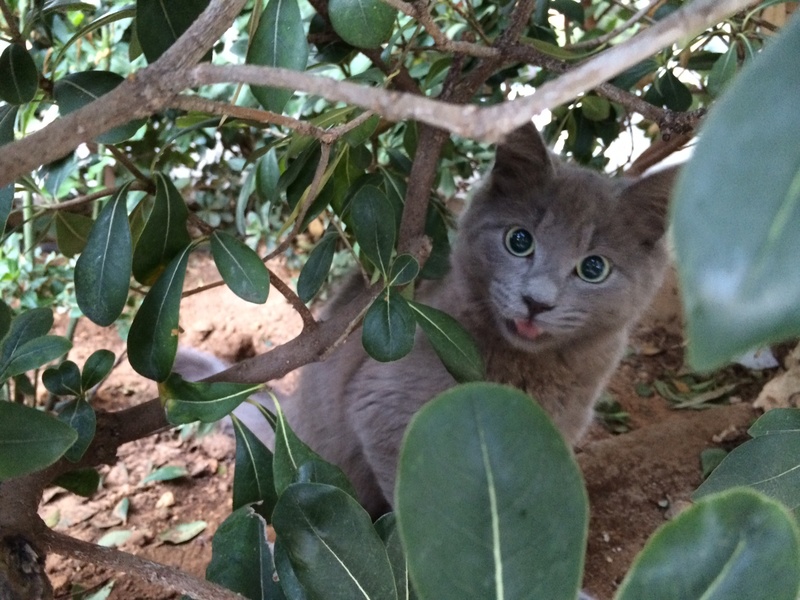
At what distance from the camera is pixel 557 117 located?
1703mm

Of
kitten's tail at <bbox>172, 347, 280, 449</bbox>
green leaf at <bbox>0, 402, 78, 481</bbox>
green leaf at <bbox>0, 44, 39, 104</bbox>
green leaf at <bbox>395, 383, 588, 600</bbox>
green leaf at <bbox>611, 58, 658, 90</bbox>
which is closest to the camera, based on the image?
green leaf at <bbox>395, 383, 588, 600</bbox>

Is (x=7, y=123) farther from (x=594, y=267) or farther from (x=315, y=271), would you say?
(x=594, y=267)

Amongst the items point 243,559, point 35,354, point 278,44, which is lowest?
point 243,559

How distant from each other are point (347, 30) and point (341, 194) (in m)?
0.52

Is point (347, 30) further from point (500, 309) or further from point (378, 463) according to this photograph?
point (378, 463)

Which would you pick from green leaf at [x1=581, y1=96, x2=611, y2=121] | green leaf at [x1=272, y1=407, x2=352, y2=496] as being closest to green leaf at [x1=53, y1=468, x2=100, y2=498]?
green leaf at [x1=272, y1=407, x2=352, y2=496]

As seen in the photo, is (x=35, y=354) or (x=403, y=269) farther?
(x=403, y=269)

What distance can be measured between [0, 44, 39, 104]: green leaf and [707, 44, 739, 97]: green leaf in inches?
46.1

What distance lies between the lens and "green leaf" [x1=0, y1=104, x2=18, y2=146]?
34.5 inches

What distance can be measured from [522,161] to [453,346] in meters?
0.60

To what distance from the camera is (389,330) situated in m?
0.91

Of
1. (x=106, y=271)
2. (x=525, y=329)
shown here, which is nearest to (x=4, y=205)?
(x=106, y=271)

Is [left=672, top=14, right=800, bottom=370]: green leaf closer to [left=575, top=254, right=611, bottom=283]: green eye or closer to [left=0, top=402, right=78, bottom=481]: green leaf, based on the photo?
[left=0, top=402, right=78, bottom=481]: green leaf

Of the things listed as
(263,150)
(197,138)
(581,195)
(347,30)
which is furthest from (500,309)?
(197,138)
